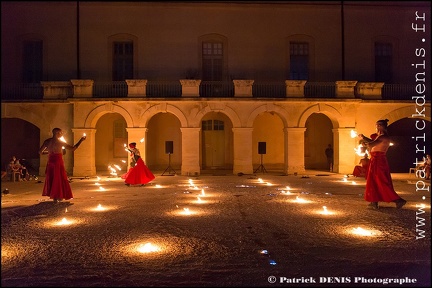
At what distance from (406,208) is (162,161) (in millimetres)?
17458

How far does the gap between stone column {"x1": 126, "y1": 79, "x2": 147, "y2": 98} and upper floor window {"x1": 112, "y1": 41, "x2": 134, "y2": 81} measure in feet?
10.7

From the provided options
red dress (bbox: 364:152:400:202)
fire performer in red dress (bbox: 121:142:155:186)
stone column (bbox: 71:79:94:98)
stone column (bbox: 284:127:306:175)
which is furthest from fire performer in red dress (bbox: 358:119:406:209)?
stone column (bbox: 71:79:94:98)

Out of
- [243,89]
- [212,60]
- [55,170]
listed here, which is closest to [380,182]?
[55,170]

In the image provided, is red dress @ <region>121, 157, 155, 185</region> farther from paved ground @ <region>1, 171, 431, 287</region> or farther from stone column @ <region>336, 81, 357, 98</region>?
stone column @ <region>336, 81, 357, 98</region>

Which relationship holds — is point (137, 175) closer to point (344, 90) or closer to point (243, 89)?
point (243, 89)

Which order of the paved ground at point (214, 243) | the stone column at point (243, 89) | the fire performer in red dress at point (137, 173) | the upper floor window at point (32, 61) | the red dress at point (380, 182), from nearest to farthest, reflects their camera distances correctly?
the paved ground at point (214, 243), the red dress at point (380, 182), the fire performer in red dress at point (137, 173), the stone column at point (243, 89), the upper floor window at point (32, 61)

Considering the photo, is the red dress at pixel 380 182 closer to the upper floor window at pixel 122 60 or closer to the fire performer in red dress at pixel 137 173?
the fire performer in red dress at pixel 137 173

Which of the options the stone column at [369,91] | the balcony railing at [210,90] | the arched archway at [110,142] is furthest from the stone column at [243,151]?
the arched archway at [110,142]

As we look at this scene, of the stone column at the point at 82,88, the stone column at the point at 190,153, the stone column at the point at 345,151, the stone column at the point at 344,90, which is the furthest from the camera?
the stone column at the point at 344,90

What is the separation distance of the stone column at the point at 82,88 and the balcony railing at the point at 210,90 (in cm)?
101

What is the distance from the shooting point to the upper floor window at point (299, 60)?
25.7 meters

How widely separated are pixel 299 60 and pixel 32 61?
16.6m

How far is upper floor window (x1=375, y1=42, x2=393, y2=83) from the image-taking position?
85.9ft

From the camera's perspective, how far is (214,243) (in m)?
6.85
